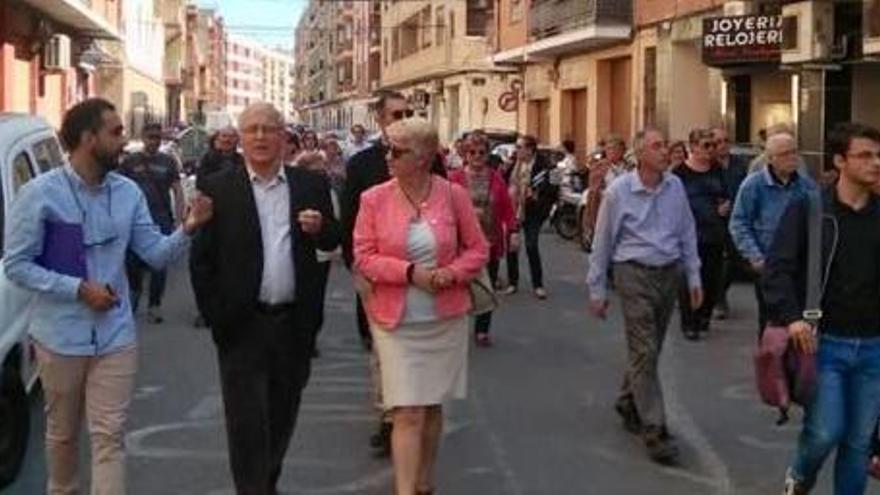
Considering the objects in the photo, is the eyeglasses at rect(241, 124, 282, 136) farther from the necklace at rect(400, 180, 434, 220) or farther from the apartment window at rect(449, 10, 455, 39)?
the apartment window at rect(449, 10, 455, 39)

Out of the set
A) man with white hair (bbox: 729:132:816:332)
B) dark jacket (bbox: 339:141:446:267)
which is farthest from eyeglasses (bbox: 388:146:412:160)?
man with white hair (bbox: 729:132:816:332)

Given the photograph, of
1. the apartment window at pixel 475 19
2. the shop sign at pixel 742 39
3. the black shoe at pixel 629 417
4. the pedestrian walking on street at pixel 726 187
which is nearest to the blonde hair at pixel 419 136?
the black shoe at pixel 629 417

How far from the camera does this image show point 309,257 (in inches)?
234

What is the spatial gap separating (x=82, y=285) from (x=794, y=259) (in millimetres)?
2818

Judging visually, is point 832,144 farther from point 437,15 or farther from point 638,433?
point 437,15

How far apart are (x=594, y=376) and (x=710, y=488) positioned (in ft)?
10.8

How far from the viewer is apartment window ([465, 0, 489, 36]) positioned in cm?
6031

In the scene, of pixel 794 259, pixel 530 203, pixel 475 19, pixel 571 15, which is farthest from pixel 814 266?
pixel 475 19

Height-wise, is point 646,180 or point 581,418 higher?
point 646,180

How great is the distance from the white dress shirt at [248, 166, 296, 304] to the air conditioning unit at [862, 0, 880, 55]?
1651 centimetres

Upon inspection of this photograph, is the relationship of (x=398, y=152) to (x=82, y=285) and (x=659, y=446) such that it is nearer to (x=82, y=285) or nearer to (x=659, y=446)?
(x=82, y=285)

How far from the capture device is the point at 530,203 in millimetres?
16891

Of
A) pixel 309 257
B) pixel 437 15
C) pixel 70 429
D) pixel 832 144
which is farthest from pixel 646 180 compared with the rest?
pixel 437 15

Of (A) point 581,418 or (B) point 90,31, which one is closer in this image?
(A) point 581,418
